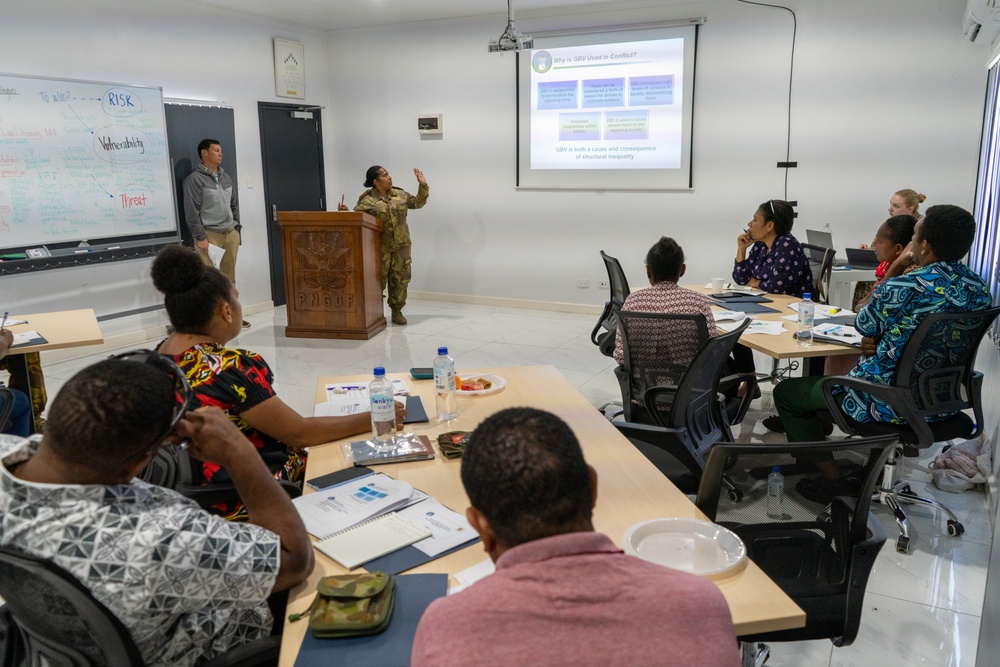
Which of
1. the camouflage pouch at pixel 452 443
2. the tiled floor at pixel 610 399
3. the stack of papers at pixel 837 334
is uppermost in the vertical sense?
the stack of papers at pixel 837 334

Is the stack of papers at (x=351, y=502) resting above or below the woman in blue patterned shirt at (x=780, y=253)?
below

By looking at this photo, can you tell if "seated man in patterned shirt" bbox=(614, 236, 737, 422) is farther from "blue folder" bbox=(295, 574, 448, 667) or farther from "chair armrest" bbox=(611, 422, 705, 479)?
"blue folder" bbox=(295, 574, 448, 667)

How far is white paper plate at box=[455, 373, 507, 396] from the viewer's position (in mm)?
2744

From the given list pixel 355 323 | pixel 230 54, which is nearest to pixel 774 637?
pixel 355 323

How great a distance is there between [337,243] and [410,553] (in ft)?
17.1

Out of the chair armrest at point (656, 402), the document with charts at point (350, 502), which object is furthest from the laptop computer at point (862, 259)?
the document with charts at point (350, 502)

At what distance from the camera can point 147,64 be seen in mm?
6418

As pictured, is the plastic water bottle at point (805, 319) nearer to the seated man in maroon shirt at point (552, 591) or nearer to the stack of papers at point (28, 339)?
the seated man in maroon shirt at point (552, 591)

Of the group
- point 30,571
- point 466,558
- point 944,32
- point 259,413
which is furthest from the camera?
point 944,32

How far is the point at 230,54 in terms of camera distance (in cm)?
721

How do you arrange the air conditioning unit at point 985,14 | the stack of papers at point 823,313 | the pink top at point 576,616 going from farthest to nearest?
the air conditioning unit at point 985,14, the stack of papers at point 823,313, the pink top at point 576,616

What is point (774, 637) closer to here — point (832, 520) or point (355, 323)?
point (832, 520)

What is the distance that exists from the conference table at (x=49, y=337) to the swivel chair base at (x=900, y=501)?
378cm

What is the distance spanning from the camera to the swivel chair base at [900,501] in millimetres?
3064
